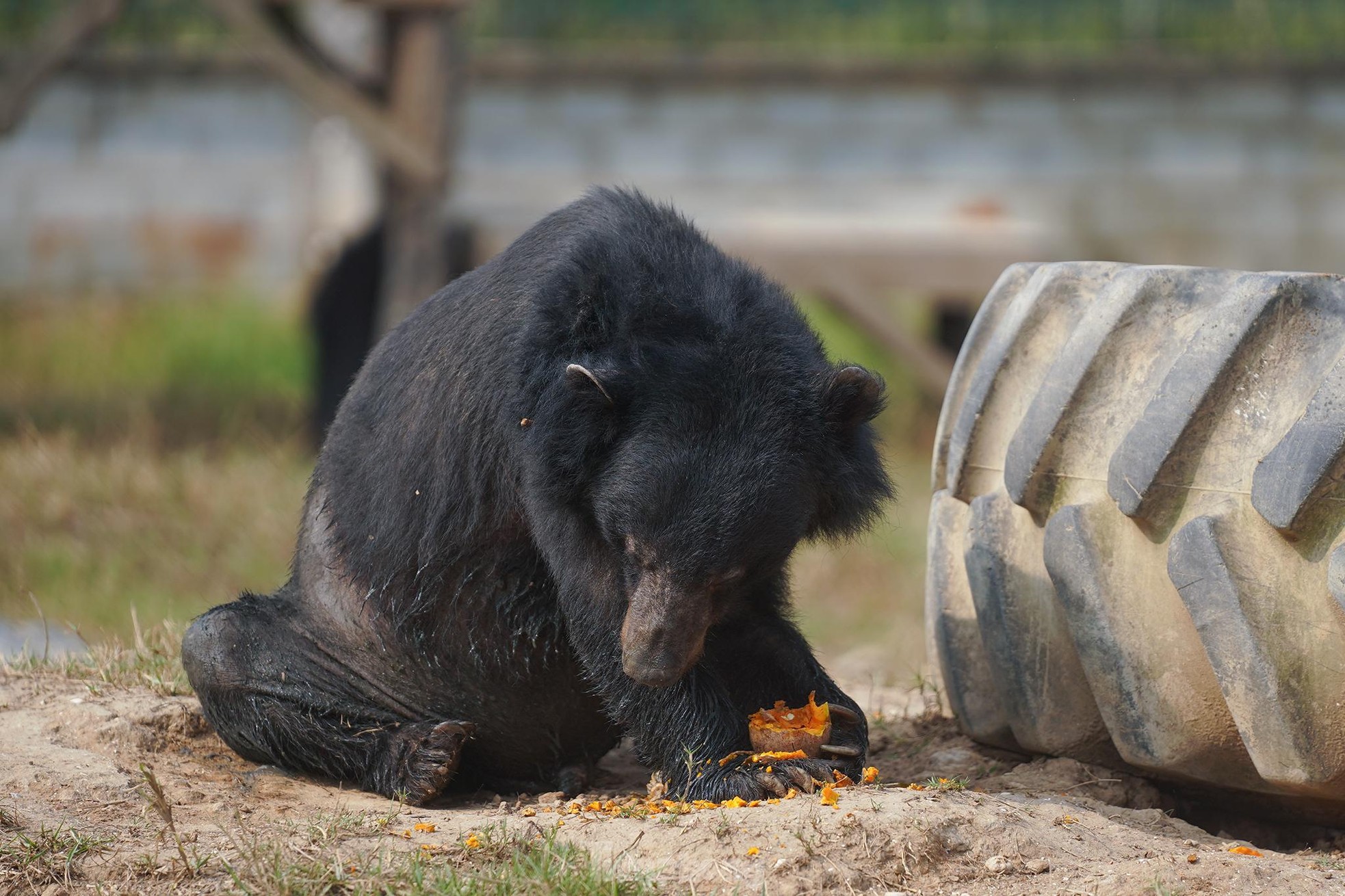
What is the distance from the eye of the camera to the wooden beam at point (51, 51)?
757cm

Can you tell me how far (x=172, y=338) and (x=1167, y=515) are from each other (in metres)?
9.77

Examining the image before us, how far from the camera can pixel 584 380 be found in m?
2.90

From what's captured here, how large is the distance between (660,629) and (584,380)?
0.52 metres

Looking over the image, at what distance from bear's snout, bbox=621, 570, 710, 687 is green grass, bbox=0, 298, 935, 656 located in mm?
795

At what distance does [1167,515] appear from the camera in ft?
9.19

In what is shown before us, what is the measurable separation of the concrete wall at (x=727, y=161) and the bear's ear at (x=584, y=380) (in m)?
10.2

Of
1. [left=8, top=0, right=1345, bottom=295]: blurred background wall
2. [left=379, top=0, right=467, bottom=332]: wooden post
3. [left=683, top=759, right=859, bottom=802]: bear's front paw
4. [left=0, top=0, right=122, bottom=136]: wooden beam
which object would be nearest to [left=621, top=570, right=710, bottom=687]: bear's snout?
[left=683, top=759, right=859, bottom=802]: bear's front paw

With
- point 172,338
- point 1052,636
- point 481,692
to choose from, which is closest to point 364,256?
point 172,338

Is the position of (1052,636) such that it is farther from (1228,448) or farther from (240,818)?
(240,818)

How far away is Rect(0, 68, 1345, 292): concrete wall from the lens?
1298 cm

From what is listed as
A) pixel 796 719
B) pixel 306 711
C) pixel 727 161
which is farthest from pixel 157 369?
pixel 796 719

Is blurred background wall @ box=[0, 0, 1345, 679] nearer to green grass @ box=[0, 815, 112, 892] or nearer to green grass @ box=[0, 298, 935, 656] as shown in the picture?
green grass @ box=[0, 298, 935, 656]

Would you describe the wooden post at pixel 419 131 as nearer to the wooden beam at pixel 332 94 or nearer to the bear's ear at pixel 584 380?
the wooden beam at pixel 332 94

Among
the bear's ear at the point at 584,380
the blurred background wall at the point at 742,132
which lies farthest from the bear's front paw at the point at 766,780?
the blurred background wall at the point at 742,132
